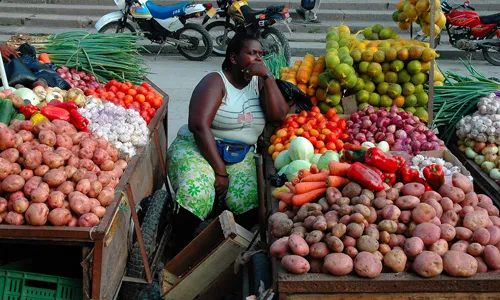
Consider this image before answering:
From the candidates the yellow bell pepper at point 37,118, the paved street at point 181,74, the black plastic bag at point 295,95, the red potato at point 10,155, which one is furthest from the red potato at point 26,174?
the paved street at point 181,74

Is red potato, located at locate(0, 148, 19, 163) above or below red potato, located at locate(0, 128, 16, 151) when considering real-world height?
below

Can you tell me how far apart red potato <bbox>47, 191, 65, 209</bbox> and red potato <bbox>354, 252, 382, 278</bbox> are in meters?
1.54

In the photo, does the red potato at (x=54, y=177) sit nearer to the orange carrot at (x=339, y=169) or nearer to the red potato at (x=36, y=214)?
the red potato at (x=36, y=214)

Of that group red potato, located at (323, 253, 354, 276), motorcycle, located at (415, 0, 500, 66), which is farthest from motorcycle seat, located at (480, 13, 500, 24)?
red potato, located at (323, 253, 354, 276)

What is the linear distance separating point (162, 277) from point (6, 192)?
1066 mm

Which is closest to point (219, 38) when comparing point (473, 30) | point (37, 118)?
point (473, 30)

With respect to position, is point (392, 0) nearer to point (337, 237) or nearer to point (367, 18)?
point (367, 18)

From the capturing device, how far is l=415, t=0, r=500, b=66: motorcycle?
1002 cm

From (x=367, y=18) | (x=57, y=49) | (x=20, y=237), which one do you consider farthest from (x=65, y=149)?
(x=367, y=18)

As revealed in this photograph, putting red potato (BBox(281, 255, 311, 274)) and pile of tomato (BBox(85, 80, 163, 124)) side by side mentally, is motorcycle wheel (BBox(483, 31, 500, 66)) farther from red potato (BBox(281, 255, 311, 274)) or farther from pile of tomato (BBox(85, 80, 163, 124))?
red potato (BBox(281, 255, 311, 274))

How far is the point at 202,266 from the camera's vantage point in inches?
126

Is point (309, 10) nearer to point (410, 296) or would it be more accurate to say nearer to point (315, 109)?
point (315, 109)

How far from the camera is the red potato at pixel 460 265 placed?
95.9 inches

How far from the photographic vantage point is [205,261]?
318 centimetres
